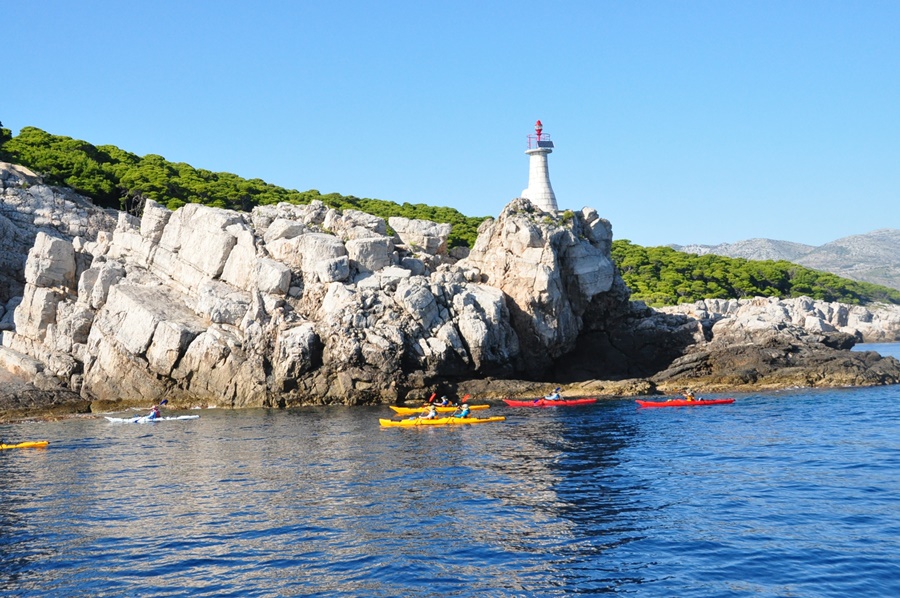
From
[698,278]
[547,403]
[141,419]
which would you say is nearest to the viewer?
[141,419]

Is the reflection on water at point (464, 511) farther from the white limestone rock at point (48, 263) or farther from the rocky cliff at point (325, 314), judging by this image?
the white limestone rock at point (48, 263)

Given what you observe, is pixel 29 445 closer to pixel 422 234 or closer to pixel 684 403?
pixel 422 234

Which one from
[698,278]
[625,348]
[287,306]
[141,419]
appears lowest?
[141,419]

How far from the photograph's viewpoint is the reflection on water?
56.9 feet

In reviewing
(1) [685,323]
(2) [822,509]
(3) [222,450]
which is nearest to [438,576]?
(2) [822,509]

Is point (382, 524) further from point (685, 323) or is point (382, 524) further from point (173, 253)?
point (685, 323)

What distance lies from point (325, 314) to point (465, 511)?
27873mm

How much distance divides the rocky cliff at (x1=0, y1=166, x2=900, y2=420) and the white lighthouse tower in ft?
18.1

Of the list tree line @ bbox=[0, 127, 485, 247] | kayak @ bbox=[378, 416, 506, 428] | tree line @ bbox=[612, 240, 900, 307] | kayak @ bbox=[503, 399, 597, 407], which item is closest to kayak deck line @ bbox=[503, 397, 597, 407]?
kayak @ bbox=[503, 399, 597, 407]

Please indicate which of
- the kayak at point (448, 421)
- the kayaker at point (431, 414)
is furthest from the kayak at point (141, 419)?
the kayaker at point (431, 414)

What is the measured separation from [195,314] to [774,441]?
1341 inches

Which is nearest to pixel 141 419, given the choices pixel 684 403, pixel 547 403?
pixel 547 403

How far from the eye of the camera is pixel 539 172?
220ft

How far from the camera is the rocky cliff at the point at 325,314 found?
48.4 metres
